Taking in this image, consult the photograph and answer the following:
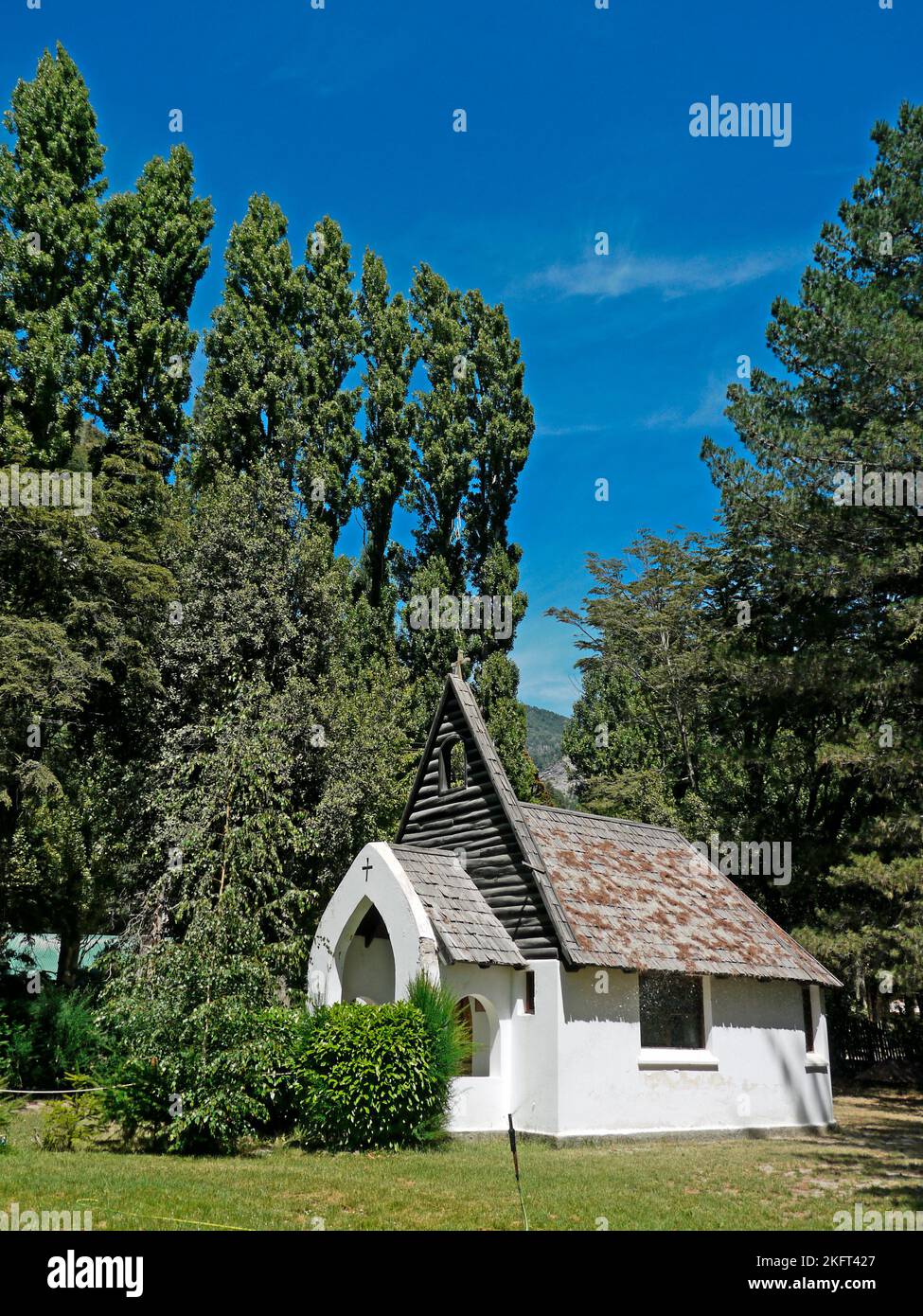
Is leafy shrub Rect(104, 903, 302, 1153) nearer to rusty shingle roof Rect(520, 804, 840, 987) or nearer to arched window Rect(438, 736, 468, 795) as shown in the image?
rusty shingle roof Rect(520, 804, 840, 987)

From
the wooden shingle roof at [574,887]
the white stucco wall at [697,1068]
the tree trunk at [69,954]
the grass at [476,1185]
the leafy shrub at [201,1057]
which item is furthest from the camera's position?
the tree trunk at [69,954]

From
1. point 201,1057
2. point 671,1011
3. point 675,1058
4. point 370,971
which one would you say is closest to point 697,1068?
point 675,1058

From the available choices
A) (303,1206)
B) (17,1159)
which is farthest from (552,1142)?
(17,1159)

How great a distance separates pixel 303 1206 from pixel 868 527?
63.6 ft

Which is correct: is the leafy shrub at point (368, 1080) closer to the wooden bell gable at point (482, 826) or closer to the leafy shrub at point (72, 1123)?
the wooden bell gable at point (482, 826)

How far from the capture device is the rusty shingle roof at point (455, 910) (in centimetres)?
1623

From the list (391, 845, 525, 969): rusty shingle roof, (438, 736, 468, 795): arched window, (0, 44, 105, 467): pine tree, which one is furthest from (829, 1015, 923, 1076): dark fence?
(0, 44, 105, 467): pine tree

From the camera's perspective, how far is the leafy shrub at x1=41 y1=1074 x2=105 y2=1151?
14930mm

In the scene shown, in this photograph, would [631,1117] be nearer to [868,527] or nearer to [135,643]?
[135,643]

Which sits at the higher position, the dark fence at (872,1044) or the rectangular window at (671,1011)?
the rectangular window at (671,1011)

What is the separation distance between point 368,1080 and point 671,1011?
6.02m

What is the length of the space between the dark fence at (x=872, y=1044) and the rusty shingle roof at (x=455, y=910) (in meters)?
16.7

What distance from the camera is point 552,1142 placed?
1559cm

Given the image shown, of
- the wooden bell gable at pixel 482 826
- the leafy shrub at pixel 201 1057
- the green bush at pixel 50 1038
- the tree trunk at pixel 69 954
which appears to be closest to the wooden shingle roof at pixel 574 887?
the wooden bell gable at pixel 482 826
